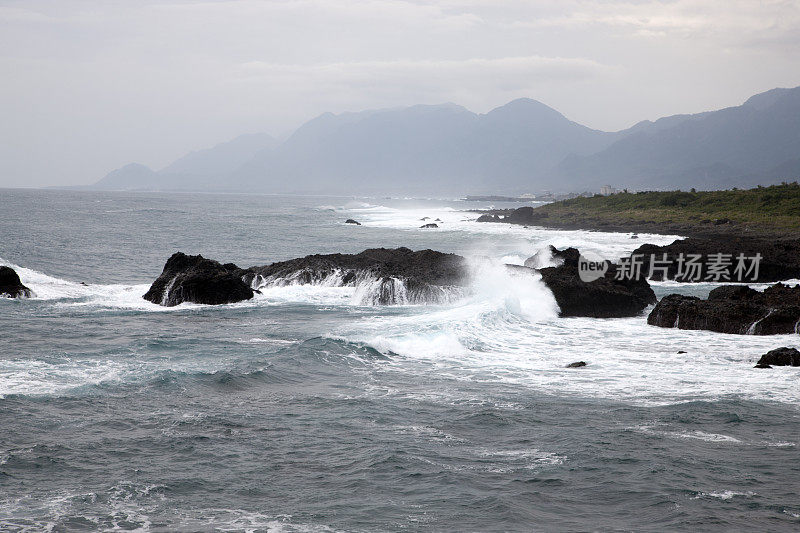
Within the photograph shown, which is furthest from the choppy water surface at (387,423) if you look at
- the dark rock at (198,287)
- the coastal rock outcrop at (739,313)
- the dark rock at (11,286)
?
the dark rock at (11,286)

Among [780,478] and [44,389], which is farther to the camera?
[44,389]

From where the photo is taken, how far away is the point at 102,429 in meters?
14.0

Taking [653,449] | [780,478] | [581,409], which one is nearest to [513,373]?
[581,409]

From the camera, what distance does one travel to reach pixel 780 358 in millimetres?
19547

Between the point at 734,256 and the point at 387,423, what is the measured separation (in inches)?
1281

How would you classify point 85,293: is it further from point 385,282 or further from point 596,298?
point 596,298

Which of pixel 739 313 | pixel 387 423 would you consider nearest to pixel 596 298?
pixel 739 313

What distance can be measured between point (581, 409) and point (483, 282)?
17.9 m

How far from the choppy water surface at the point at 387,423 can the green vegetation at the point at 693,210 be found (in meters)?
46.7

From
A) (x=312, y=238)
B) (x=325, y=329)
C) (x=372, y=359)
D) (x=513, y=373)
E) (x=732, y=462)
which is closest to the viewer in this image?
(x=732, y=462)

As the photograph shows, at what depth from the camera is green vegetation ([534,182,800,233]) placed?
224 feet

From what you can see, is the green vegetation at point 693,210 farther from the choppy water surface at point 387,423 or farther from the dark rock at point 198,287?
the dark rock at point 198,287

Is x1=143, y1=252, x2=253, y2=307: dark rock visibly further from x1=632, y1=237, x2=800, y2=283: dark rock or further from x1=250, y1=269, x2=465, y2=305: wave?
x1=632, y1=237, x2=800, y2=283: dark rock

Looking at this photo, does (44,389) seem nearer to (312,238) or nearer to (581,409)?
(581,409)
